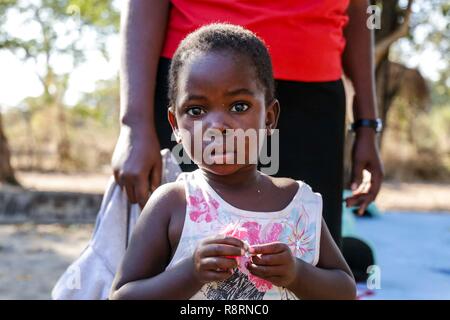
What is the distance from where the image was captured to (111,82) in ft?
50.2

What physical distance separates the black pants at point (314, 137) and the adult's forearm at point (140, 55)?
0.21 feet

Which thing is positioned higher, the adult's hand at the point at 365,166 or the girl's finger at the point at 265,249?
the adult's hand at the point at 365,166

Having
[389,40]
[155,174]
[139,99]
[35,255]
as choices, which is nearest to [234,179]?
[155,174]

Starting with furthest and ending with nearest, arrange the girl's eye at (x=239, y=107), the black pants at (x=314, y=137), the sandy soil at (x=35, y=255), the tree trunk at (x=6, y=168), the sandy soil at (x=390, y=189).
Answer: the sandy soil at (x=390, y=189) < the tree trunk at (x=6, y=168) < the sandy soil at (x=35, y=255) < the black pants at (x=314, y=137) < the girl's eye at (x=239, y=107)

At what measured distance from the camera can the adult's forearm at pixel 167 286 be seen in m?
1.20

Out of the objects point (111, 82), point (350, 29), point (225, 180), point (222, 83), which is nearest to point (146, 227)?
point (225, 180)

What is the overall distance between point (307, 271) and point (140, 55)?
0.76 m

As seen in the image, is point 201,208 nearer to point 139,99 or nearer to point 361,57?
point 139,99

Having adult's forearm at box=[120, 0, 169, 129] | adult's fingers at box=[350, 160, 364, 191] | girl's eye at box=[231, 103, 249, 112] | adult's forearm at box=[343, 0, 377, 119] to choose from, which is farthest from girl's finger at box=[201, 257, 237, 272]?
adult's forearm at box=[343, 0, 377, 119]

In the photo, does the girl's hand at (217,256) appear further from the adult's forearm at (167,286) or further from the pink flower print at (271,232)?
the pink flower print at (271,232)

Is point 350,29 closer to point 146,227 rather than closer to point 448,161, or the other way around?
point 146,227

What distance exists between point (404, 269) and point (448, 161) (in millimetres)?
10126

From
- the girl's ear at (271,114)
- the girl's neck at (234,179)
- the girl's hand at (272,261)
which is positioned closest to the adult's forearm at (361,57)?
the girl's ear at (271,114)

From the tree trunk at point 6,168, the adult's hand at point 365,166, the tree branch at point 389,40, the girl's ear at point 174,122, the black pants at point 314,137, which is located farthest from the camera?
the tree trunk at point 6,168
